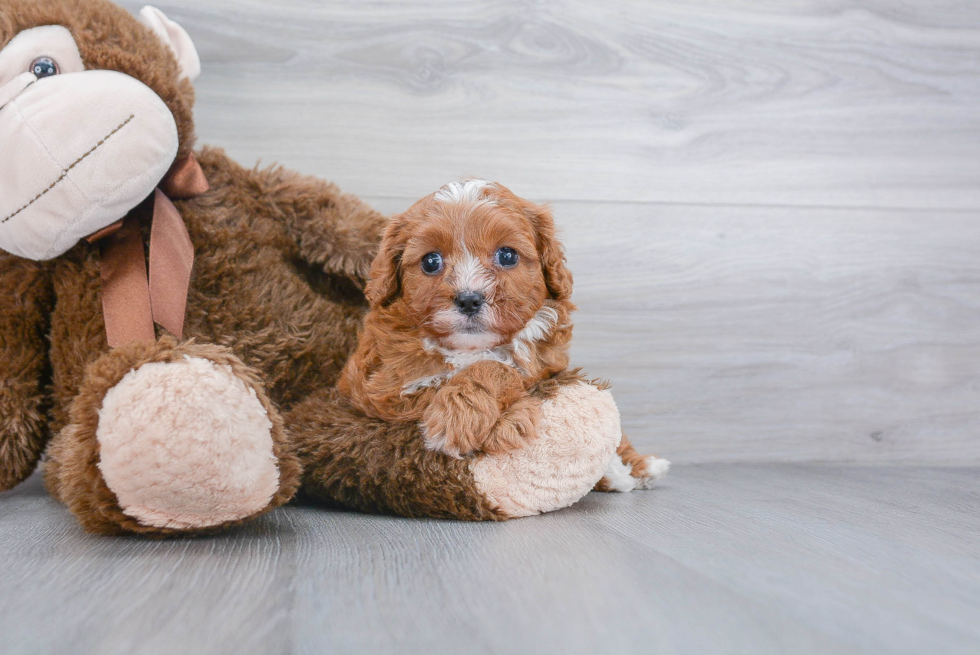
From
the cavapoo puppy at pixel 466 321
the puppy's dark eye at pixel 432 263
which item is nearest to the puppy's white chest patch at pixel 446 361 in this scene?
the cavapoo puppy at pixel 466 321

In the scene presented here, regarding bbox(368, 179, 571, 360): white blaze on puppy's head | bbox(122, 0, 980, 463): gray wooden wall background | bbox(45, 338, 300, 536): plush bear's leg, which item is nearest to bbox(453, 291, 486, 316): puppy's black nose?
bbox(368, 179, 571, 360): white blaze on puppy's head

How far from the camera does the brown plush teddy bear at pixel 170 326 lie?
851 millimetres

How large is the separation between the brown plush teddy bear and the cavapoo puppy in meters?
0.04

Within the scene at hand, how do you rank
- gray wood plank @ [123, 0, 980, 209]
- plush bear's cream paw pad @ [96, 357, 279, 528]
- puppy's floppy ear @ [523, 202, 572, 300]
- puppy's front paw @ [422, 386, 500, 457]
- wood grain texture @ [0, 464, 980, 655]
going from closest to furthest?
1. wood grain texture @ [0, 464, 980, 655]
2. plush bear's cream paw pad @ [96, 357, 279, 528]
3. puppy's front paw @ [422, 386, 500, 457]
4. puppy's floppy ear @ [523, 202, 572, 300]
5. gray wood plank @ [123, 0, 980, 209]

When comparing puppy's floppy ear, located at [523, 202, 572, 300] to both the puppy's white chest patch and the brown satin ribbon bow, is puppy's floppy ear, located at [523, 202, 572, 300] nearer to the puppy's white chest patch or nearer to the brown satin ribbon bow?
the puppy's white chest patch

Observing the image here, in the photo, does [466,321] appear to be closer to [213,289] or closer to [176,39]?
[213,289]

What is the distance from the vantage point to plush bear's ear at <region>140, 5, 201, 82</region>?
1177 millimetres

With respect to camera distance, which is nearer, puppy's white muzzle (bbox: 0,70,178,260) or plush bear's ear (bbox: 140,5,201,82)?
puppy's white muzzle (bbox: 0,70,178,260)

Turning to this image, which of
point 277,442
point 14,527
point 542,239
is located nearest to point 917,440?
point 542,239

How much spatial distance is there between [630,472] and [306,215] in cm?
74

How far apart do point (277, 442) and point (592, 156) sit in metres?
1.01

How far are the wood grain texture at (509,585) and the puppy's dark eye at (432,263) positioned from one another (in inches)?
14.1

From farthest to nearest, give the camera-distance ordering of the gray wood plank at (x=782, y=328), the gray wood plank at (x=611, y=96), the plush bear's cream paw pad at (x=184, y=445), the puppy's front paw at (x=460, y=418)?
the gray wood plank at (x=782, y=328), the gray wood plank at (x=611, y=96), the puppy's front paw at (x=460, y=418), the plush bear's cream paw pad at (x=184, y=445)

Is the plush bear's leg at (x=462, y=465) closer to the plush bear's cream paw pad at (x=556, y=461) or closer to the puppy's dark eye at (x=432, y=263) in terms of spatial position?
the plush bear's cream paw pad at (x=556, y=461)
